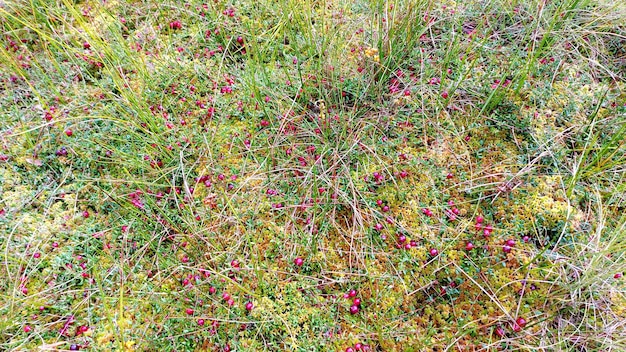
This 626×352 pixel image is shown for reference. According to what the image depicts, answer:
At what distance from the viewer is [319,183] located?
2.78m

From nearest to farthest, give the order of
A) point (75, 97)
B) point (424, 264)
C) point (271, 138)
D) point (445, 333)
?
point (445, 333)
point (424, 264)
point (271, 138)
point (75, 97)

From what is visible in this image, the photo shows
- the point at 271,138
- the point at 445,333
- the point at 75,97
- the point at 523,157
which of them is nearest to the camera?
the point at 445,333

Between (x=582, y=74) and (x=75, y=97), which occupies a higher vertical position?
(x=582, y=74)

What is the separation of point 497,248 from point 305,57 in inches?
85.9

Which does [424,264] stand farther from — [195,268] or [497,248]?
[195,268]

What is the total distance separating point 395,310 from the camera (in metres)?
2.36

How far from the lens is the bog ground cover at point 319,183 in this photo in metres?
2.31

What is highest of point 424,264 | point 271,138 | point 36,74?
point 36,74

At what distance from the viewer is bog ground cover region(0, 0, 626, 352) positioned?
7.59 feet

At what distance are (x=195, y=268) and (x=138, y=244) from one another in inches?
19.2

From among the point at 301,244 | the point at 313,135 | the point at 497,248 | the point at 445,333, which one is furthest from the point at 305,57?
the point at 445,333

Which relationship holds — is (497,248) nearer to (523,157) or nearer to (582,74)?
(523,157)

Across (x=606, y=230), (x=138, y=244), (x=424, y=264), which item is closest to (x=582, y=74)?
(x=606, y=230)

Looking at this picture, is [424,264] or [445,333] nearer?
[445,333]
